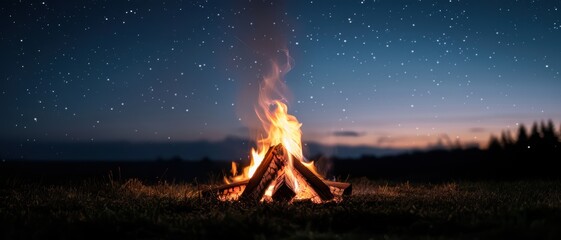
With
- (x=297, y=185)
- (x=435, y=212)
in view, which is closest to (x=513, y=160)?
(x=297, y=185)

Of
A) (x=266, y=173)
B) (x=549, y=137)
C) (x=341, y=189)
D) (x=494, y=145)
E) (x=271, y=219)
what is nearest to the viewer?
(x=271, y=219)

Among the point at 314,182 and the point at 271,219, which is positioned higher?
the point at 314,182

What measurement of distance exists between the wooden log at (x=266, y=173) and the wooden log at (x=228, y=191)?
1.26ft

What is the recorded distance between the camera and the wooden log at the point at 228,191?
971 centimetres

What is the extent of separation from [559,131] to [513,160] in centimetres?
313

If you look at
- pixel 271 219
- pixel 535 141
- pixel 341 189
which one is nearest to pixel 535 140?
pixel 535 141

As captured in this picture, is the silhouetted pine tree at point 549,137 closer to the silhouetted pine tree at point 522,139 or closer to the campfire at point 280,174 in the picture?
the silhouetted pine tree at point 522,139

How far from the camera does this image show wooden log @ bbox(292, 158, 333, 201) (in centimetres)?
965

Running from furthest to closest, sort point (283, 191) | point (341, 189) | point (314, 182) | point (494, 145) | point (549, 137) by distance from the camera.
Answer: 1. point (494, 145)
2. point (549, 137)
3. point (341, 189)
4. point (314, 182)
5. point (283, 191)

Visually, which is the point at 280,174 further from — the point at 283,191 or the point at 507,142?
the point at 507,142

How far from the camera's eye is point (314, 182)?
9914 mm

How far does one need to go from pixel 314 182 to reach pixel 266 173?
93 centimetres

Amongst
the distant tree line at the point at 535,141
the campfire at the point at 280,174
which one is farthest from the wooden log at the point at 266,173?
the distant tree line at the point at 535,141

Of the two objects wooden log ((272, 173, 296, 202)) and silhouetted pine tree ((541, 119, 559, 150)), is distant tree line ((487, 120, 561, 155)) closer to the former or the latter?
silhouetted pine tree ((541, 119, 559, 150))
